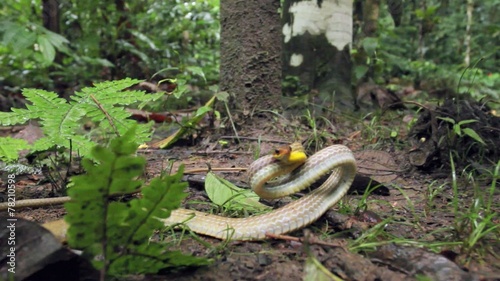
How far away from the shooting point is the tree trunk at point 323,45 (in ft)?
16.9

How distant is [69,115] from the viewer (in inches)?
89.3

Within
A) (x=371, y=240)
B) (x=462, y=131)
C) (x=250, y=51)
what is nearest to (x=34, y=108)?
(x=371, y=240)

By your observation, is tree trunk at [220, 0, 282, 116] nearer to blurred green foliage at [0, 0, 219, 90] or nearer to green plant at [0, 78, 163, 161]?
green plant at [0, 78, 163, 161]

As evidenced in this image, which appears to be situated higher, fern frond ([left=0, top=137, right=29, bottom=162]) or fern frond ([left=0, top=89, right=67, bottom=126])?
fern frond ([left=0, top=89, right=67, bottom=126])

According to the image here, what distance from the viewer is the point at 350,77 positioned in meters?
5.29

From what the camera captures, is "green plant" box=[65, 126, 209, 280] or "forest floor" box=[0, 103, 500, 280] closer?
"green plant" box=[65, 126, 209, 280]

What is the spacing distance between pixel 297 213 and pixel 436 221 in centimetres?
76

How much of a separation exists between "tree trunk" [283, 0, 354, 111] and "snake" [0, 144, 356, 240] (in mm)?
3059

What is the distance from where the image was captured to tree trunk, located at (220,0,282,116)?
402 cm

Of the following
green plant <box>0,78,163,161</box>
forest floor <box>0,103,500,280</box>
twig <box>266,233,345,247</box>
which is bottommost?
forest floor <box>0,103,500,280</box>

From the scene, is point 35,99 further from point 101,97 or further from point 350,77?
point 350,77

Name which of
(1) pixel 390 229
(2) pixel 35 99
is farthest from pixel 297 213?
(2) pixel 35 99

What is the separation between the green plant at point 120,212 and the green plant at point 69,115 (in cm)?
92

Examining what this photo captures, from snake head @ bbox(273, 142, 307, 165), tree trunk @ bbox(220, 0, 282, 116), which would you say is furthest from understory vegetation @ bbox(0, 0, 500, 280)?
snake head @ bbox(273, 142, 307, 165)
